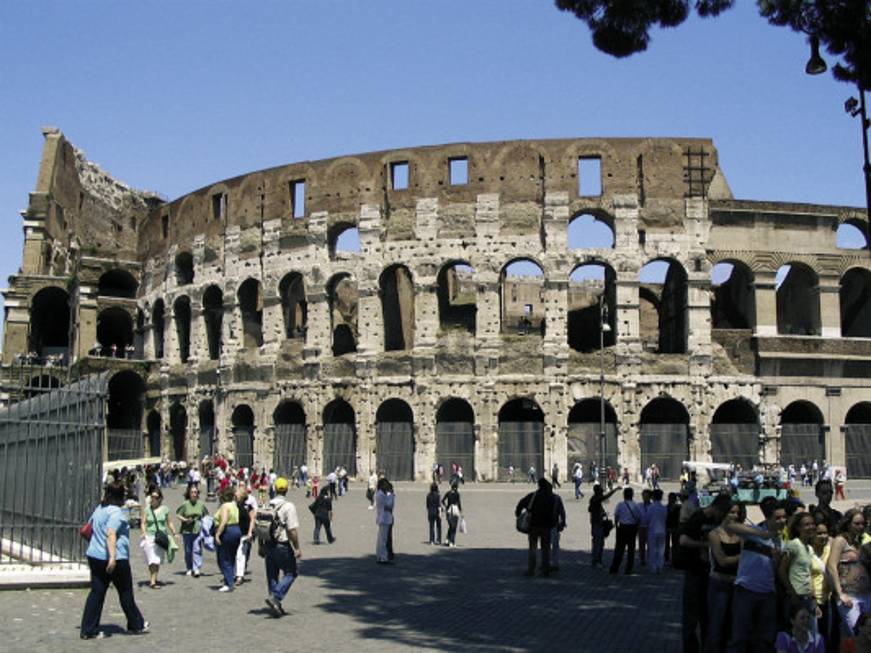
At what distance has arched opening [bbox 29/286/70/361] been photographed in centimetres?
4691

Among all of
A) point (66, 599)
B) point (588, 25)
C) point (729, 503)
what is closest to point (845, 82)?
point (588, 25)

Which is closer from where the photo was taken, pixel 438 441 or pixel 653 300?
pixel 438 441

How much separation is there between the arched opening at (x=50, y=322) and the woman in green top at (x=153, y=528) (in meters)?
35.6

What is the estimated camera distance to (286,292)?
39062mm

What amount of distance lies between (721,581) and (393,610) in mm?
4225

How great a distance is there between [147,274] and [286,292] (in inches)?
383

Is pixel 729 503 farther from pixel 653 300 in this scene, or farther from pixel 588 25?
pixel 653 300

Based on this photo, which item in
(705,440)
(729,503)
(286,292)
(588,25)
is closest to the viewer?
(729,503)

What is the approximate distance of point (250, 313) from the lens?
40219mm

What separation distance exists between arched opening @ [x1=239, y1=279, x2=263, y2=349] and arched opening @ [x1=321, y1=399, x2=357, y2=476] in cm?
518

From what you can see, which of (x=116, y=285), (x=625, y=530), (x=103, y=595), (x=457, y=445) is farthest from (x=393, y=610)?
(x=116, y=285)

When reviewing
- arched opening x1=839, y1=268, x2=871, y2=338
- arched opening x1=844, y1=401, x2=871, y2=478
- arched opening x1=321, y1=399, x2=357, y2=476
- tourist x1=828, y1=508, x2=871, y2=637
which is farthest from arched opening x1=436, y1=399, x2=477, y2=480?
tourist x1=828, y1=508, x2=871, y2=637

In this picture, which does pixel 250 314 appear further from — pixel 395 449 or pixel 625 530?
pixel 625 530

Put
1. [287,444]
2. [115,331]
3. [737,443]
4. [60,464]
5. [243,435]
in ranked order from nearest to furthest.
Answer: [60,464] < [737,443] < [287,444] < [243,435] < [115,331]
